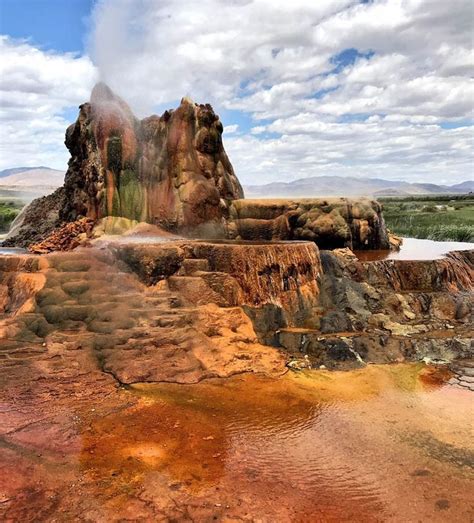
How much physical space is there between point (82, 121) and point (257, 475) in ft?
39.5

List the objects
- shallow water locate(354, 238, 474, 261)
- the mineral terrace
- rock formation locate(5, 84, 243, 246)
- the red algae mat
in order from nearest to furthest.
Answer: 1. the red algae mat
2. the mineral terrace
3. shallow water locate(354, 238, 474, 261)
4. rock formation locate(5, 84, 243, 246)

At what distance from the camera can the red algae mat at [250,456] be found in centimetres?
476

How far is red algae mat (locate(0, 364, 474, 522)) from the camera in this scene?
15.6 feet

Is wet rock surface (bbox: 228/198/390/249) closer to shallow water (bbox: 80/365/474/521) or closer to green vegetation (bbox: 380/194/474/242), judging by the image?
shallow water (bbox: 80/365/474/521)

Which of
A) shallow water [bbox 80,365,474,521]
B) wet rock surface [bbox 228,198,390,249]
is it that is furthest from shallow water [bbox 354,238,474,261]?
shallow water [bbox 80,365,474,521]

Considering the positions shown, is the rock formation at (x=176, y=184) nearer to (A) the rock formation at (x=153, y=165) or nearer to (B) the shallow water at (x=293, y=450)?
(A) the rock formation at (x=153, y=165)

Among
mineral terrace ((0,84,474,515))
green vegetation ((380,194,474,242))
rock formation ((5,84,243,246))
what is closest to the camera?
mineral terrace ((0,84,474,515))

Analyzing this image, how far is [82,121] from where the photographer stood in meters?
14.7

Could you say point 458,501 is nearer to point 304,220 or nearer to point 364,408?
point 364,408

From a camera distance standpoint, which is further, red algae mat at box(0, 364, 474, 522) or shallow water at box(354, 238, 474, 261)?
shallow water at box(354, 238, 474, 261)

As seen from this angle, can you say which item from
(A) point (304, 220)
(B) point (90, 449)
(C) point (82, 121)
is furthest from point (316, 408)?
(C) point (82, 121)

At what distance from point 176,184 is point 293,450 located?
9501 millimetres

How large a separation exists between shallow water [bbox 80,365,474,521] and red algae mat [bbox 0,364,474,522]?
0.01 metres

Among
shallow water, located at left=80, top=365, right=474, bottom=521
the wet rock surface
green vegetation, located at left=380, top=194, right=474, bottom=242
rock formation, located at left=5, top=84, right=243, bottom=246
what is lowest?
shallow water, located at left=80, top=365, right=474, bottom=521
